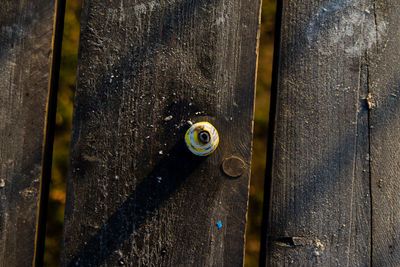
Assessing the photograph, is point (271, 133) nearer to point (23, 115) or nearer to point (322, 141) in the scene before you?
point (322, 141)

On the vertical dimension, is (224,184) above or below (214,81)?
below

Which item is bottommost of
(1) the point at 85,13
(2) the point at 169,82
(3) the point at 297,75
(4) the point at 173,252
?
(4) the point at 173,252

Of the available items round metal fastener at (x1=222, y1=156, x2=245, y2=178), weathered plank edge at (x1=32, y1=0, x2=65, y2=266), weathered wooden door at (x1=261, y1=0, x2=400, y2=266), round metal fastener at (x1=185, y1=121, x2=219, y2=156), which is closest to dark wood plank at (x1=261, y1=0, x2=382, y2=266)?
weathered wooden door at (x1=261, y1=0, x2=400, y2=266)

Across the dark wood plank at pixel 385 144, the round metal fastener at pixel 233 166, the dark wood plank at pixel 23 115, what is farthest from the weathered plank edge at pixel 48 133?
the dark wood plank at pixel 385 144

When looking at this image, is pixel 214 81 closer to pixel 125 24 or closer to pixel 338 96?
pixel 125 24

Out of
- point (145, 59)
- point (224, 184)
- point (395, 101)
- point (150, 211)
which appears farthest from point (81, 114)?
point (395, 101)

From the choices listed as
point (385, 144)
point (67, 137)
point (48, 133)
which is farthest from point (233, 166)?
point (67, 137)
